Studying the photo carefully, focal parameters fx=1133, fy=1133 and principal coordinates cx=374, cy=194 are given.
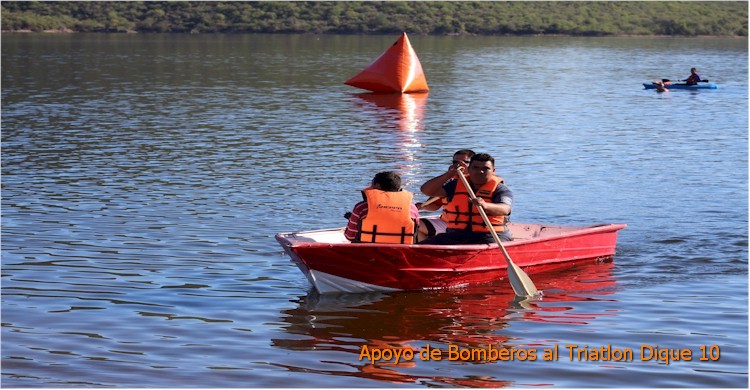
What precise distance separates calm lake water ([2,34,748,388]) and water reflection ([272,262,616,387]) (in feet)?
0.13

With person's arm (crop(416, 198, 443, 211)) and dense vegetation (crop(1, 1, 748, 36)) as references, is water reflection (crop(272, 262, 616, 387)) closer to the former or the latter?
person's arm (crop(416, 198, 443, 211))

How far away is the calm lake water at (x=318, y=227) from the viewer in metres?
9.75

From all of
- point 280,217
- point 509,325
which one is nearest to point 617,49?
point 280,217

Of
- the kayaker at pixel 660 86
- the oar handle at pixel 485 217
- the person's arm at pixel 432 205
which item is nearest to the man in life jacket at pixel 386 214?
the oar handle at pixel 485 217

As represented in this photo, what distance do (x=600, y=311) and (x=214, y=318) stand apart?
3869mm

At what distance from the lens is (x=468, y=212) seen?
40.6ft

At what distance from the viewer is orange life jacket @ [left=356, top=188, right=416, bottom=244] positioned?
38.4 ft

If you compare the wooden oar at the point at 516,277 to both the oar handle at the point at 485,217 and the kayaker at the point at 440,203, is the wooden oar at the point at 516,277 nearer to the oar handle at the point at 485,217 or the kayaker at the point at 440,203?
the oar handle at the point at 485,217

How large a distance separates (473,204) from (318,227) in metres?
4.11

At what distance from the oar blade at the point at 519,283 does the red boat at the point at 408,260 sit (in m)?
0.36

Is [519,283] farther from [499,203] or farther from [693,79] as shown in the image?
[693,79]

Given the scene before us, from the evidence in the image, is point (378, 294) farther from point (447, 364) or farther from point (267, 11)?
point (267, 11)

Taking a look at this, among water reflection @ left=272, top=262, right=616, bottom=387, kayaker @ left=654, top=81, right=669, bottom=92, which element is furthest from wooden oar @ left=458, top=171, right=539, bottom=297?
kayaker @ left=654, top=81, right=669, bottom=92
